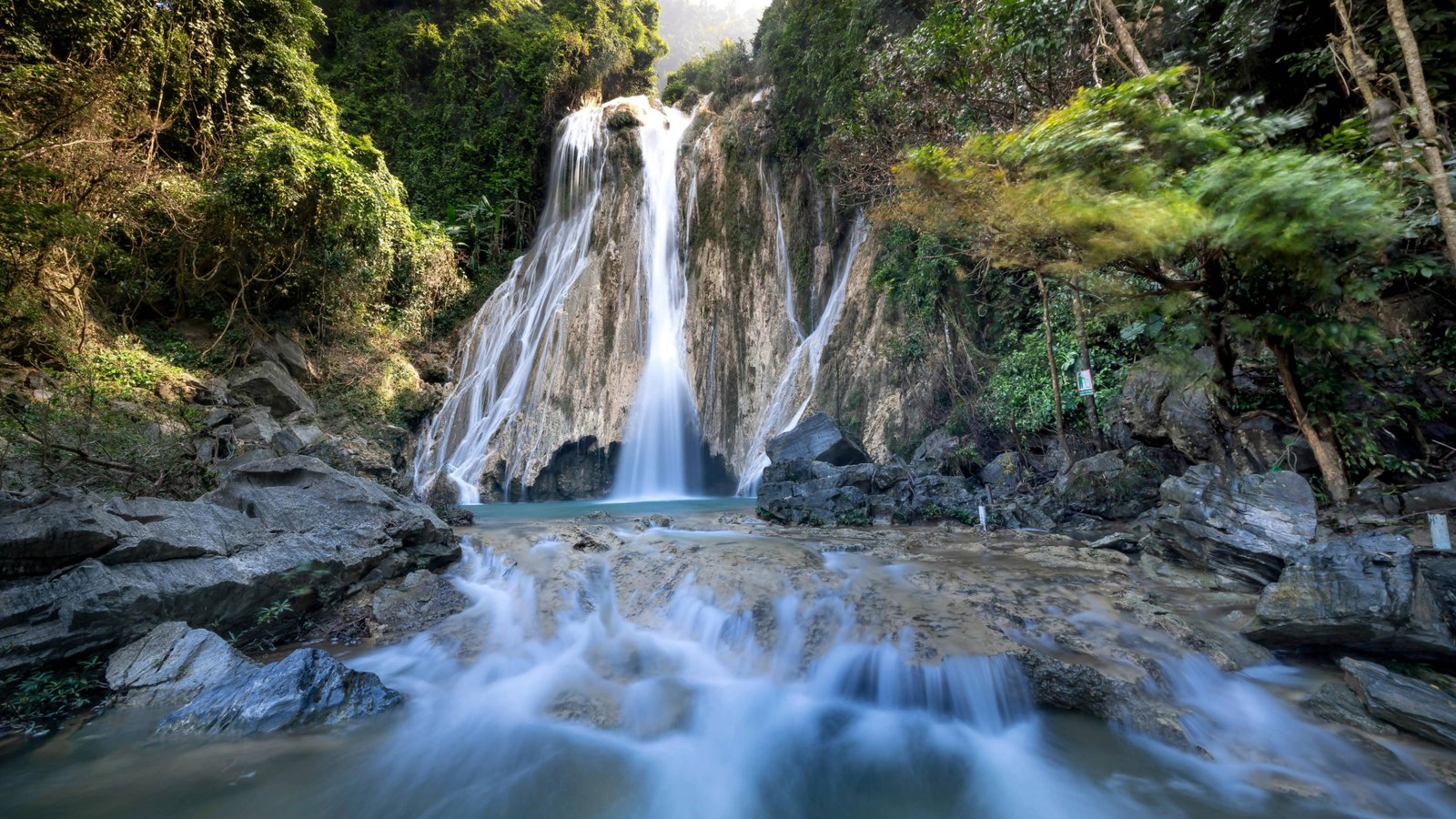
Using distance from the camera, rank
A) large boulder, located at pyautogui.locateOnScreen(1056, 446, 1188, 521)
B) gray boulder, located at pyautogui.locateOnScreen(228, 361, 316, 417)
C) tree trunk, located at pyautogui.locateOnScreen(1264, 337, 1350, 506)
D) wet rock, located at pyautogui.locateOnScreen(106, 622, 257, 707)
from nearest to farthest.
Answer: wet rock, located at pyautogui.locateOnScreen(106, 622, 257, 707)
tree trunk, located at pyautogui.locateOnScreen(1264, 337, 1350, 506)
large boulder, located at pyautogui.locateOnScreen(1056, 446, 1188, 521)
gray boulder, located at pyautogui.locateOnScreen(228, 361, 316, 417)

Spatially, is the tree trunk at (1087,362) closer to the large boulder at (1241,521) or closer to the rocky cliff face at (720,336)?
the large boulder at (1241,521)

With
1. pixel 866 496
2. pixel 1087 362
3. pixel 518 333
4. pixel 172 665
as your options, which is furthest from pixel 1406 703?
pixel 518 333

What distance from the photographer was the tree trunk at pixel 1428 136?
148 inches

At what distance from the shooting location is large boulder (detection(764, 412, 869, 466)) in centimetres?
→ 1096

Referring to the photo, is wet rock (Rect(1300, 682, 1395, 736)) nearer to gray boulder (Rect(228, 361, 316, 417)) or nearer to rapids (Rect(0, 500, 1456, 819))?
rapids (Rect(0, 500, 1456, 819))

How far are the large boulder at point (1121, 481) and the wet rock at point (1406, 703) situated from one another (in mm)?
4815

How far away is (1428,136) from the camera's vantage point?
381cm

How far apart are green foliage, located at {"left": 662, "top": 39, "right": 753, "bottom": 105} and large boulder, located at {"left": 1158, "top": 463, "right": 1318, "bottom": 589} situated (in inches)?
710

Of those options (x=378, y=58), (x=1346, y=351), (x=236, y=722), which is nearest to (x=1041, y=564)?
(x=1346, y=351)

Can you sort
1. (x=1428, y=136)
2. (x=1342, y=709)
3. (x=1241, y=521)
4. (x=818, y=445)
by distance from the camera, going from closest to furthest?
(x=1342, y=709), (x=1428, y=136), (x=1241, y=521), (x=818, y=445)

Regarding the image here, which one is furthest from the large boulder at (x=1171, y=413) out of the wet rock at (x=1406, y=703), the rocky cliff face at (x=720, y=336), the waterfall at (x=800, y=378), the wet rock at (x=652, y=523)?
the waterfall at (x=800, y=378)

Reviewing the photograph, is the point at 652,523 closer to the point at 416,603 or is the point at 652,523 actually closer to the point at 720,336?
the point at 416,603

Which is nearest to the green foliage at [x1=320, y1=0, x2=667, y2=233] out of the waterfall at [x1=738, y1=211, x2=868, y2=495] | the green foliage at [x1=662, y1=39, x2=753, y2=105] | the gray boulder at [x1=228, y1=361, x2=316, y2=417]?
the green foliage at [x1=662, y1=39, x2=753, y2=105]

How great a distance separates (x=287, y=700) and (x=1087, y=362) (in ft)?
31.5
